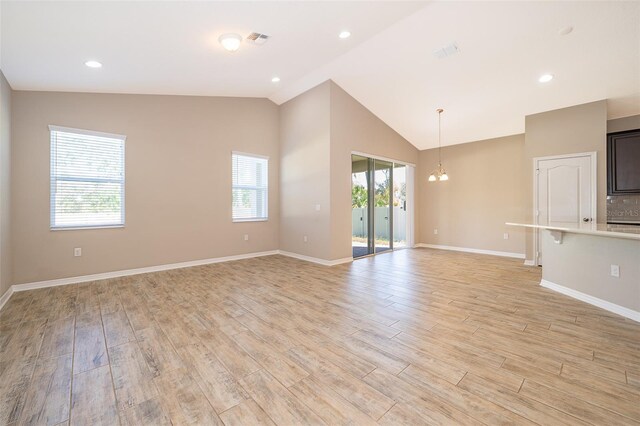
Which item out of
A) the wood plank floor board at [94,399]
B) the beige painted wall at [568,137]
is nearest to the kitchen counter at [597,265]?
the beige painted wall at [568,137]

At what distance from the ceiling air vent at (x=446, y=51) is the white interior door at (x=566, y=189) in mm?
2911

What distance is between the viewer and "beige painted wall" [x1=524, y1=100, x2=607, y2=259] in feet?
15.0

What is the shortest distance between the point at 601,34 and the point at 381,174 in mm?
4142

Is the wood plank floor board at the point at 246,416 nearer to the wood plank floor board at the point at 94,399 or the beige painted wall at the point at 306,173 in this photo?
the wood plank floor board at the point at 94,399

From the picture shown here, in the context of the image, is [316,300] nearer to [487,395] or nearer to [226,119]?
[487,395]

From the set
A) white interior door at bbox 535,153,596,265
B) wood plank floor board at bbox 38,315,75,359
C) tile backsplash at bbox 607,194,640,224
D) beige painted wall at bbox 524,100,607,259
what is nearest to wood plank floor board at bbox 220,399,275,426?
wood plank floor board at bbox 38,315,75,359

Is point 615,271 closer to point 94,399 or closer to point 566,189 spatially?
point 566,189

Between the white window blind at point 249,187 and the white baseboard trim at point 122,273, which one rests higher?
the white window blind at point 249,187

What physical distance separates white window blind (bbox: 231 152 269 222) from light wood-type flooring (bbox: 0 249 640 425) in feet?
8.14

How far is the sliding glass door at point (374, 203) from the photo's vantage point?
6.30 meters

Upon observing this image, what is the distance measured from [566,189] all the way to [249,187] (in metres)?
6.31

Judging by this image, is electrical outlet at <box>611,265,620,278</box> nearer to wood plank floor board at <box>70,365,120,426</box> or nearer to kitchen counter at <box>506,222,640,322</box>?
kitchen counter at <box>506,222,640,322</box>

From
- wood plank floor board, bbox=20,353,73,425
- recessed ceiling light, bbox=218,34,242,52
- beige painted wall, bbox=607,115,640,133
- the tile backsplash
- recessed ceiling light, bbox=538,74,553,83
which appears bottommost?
wood plank floor board, bbox=20,353,73,425

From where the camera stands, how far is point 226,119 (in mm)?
5652
